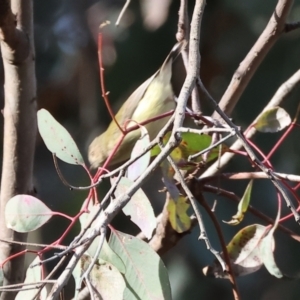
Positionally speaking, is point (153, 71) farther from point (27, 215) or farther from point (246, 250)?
point (27, 215)

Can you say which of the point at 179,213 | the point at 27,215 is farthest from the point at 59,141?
the point at 179,213

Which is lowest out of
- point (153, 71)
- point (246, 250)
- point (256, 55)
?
point (246, 250)

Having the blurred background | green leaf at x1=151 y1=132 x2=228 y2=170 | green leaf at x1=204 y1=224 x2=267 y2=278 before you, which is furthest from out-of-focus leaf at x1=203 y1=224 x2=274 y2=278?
the blurred background

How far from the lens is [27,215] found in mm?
629

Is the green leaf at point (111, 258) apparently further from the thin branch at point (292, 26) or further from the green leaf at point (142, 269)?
the thin branch at point (292, 26)

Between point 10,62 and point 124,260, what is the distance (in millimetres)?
388

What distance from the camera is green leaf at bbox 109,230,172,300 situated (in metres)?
0.55

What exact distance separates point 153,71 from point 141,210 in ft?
3.19

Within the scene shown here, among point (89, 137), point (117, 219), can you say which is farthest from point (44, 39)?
point (117, 219)

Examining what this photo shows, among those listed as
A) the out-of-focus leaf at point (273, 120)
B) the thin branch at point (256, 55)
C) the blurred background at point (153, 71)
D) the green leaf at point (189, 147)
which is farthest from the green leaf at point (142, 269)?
the blurred background at point (153, 71)

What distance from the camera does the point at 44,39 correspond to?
5.71 feet

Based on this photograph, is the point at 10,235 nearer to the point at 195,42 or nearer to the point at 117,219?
the point at 195,42

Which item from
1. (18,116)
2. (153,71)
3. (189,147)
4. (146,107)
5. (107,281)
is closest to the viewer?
(107,281)

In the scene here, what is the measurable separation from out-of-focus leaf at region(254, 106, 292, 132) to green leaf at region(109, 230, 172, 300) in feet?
0.89
